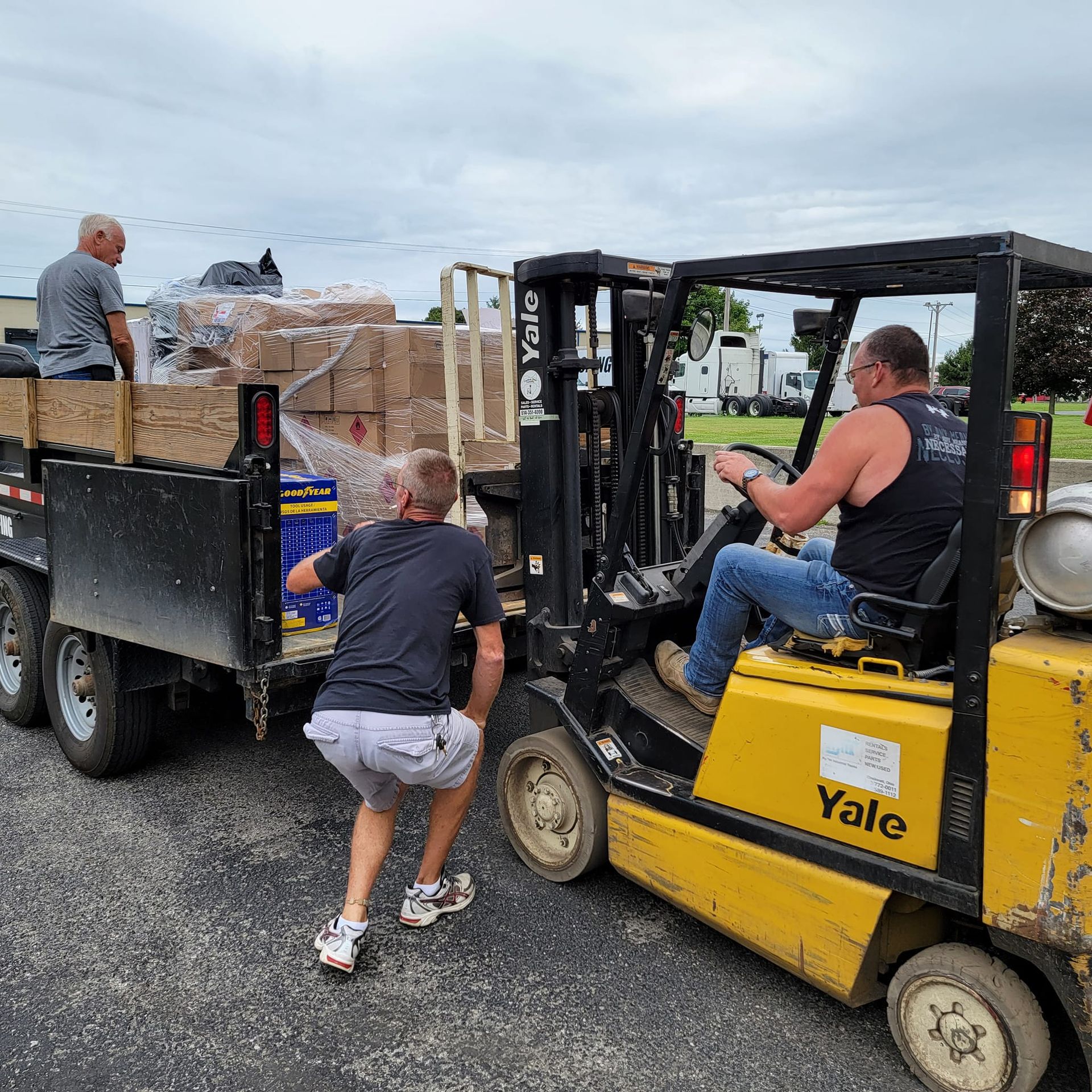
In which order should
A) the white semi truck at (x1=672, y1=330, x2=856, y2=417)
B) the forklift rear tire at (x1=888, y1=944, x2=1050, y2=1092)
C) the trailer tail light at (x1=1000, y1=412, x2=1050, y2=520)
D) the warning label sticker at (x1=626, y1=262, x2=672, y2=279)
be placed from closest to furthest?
the trailer tail light at (x1=1000, y1=412, x2=1050, y2=520), the forklift rear tire at (x1=888, y1=944, x2=1050, y2=1092), the warning label sticker at (x1=626, y1=262, x2=672, y2=279), the white semi truck at (x1=672, y1=330, x2=856, y2=417)

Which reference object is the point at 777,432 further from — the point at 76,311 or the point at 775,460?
the point at 775,460

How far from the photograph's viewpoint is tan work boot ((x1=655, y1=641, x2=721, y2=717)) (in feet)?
11.6

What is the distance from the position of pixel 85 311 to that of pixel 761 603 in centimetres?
417

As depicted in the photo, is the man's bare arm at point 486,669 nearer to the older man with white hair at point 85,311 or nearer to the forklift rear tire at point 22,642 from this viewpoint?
the forklift rear tire at point 22,642

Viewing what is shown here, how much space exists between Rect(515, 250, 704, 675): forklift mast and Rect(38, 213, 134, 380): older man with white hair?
107 inches

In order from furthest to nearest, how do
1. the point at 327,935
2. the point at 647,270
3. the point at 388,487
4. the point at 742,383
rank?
the point at 742,383
the point at 388,487
the point at 647,270
the point at 327,935

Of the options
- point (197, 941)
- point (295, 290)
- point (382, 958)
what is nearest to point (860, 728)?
point (382, 958)

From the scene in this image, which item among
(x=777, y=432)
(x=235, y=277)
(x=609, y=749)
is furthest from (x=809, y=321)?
(x=777, y=432)

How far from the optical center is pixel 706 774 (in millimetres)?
3119

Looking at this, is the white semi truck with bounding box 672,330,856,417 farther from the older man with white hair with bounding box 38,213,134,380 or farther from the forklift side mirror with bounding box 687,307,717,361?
the forklift side mirror with bounding box 687,307,717,361

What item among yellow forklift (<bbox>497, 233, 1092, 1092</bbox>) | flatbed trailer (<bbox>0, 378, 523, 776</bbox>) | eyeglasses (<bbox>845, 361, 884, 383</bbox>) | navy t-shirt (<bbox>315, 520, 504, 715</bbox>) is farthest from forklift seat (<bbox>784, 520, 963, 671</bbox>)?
flatbed trailer (<bbox>0, 378, 523, 776</bbox>)

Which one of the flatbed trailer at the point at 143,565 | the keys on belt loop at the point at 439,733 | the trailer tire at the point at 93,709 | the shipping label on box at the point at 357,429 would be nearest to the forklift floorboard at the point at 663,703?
the keys on belt loop at the point at 439,733

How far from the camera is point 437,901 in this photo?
356 cm

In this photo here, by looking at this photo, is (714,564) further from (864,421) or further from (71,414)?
(71,414)
